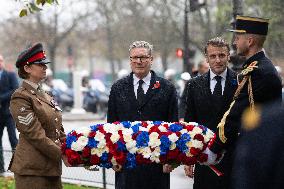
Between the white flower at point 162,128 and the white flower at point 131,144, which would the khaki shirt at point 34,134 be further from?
the white flower at point 162,128

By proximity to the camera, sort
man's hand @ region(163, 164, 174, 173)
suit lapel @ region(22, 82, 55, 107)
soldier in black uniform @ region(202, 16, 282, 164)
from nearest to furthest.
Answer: soldier in black uniform @ region(202, 16, 282, 164)
suit lapel @ region(22, 82, 55, 107)
man's hand @ region(163, 164, 174, 173)

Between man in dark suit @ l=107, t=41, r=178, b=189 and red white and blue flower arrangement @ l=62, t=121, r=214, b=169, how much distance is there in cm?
72

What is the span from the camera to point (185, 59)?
23797mm

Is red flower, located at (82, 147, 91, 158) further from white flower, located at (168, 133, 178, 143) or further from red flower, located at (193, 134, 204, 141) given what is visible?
red flower, located at (193, 134, 204, 141)

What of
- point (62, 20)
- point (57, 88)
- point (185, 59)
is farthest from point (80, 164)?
point (62, 20)

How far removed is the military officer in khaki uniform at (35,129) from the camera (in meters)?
5.79

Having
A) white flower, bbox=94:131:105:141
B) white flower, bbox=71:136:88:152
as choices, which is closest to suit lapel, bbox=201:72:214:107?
white flower, bbox=94:131:105:141

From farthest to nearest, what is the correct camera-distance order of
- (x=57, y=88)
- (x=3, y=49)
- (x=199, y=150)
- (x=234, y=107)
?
(x=3, y=49) < (x=57, y=88) < (x=199, y=150) < (x=234, y=107)

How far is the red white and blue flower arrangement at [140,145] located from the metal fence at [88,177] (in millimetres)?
4599

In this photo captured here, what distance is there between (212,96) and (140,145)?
3.49 ft

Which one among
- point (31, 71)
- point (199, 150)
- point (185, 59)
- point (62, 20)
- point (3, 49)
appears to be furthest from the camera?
point (3, 49)

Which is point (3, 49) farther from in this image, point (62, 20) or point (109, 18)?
point (109, 18)

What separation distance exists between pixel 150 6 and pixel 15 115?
101ft

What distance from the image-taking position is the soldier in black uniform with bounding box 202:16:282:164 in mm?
5090
